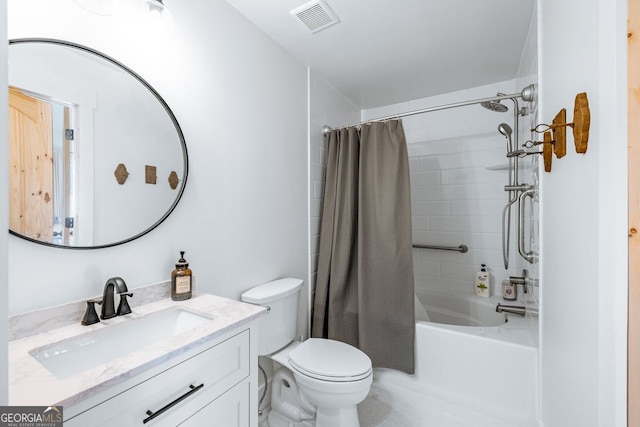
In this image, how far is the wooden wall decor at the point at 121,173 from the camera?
106 centimetres

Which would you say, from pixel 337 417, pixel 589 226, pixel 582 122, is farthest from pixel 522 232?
pixel 337 417

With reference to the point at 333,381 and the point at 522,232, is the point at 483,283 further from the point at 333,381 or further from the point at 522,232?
the point at 333,381

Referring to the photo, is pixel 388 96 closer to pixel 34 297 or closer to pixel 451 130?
pixel 451 130

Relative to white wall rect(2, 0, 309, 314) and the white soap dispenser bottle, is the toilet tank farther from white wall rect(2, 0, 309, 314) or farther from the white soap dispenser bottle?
the white soap dispenser bottle

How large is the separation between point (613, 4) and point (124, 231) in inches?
60.1

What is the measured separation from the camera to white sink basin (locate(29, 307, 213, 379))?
2.58ft

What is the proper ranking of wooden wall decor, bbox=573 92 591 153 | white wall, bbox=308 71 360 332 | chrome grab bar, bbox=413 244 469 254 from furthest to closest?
chrome grab bar, bbox=413 244 469 254
white wall, bbox=308 71 360 332
wooden wall decor, bbox=573 92 591 153

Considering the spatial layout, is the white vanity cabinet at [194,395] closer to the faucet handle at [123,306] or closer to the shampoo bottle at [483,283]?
the faucet handle at [123,306]

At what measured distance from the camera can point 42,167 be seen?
2.85ft

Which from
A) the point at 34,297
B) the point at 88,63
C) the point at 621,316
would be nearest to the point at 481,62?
the point at 621,316

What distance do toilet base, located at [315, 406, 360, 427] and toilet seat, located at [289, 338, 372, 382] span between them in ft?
0.73

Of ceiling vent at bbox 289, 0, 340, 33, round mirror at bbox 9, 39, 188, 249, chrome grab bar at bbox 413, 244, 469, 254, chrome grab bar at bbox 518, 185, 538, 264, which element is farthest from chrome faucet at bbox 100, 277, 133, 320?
chrome grab bar at bbox 413, 244, 469, 254

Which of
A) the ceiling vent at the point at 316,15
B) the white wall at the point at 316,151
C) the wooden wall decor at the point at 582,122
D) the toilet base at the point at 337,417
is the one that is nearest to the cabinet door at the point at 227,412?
the toilet base at the point at 337,417

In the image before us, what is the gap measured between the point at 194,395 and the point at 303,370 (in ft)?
2.28
